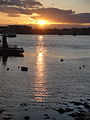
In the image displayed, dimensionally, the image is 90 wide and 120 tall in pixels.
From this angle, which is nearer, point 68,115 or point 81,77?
point 68,115

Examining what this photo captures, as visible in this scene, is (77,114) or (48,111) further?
(48,111)

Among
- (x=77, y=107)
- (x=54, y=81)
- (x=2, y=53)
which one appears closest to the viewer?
(x=77, y=107)

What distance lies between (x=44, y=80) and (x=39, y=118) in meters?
21.3

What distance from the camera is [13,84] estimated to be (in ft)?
143

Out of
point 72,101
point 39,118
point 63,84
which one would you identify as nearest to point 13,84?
point 63,84

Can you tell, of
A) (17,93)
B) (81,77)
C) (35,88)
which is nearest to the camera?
(17,93)

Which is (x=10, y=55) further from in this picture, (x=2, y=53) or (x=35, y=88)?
(x=35, y=88)

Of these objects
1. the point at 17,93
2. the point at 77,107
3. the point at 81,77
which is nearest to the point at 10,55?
the point at 81,77

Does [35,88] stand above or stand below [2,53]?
below

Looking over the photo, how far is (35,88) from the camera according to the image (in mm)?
40906

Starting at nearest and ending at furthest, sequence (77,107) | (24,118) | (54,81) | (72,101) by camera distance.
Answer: (24,118) < (77,107) < (72,101) < (54,81)

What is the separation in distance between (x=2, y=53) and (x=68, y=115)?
6013cm

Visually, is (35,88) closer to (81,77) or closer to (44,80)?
(44,80)

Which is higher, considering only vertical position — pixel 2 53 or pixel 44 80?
pixel 2 53
